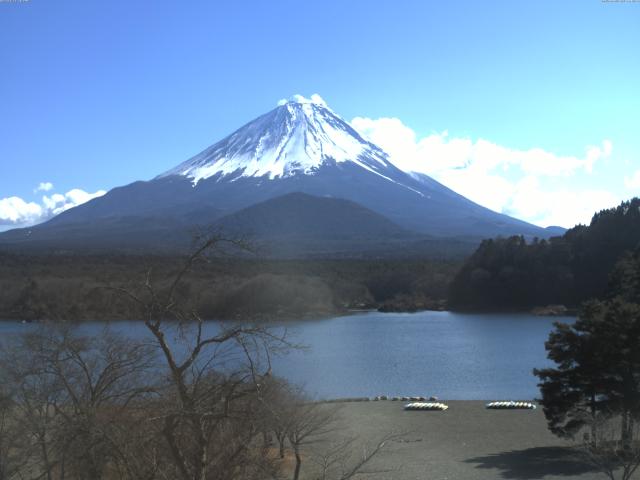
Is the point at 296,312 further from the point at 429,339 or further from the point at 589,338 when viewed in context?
the point at 589,338

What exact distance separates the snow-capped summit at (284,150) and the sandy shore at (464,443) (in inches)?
3610

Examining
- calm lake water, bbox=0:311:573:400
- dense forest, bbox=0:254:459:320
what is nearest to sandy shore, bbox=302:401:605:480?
calm lake water, bbox=0:311:573:400

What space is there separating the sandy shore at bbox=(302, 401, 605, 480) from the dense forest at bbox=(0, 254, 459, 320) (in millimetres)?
8491

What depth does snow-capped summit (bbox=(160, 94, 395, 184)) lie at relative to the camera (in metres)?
109

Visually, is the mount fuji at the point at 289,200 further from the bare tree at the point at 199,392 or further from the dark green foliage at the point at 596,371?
the bare tree at the point at 199,392

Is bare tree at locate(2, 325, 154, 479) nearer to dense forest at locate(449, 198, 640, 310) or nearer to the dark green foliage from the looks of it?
the dark green foliage

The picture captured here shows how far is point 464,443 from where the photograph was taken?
43.4 ft

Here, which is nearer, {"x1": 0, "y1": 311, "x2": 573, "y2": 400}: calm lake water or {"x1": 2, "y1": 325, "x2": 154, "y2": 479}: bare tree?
{"x1": 2, "y1": 325, "x2": 154, "y2": 479}: bare tree

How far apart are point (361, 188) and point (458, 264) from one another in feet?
146

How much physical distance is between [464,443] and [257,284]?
27522mm

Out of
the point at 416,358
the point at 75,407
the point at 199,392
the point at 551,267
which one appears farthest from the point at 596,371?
the point at 551,267

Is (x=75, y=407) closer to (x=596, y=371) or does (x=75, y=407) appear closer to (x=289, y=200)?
(x=596, y=371)

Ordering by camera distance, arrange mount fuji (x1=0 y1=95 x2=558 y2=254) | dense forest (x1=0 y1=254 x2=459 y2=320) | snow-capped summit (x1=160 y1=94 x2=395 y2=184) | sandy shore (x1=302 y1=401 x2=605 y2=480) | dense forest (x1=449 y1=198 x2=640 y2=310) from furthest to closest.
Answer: snow-capped summit (x1=160 y1=94 x2=395 y2=184) → mount fuji (x1=0 y1=95 x2=558 y2=254) → dense forest (x1=449 y1=198 x2=640 y2=310) → dense forest (x1=0 y1=254 x2=459 y2=320) → sandy shore (x1=302 y1=401 x2=605 y2=480)

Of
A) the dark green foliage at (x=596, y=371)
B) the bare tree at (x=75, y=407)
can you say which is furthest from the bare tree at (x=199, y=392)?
the dark green foliage at (x=596, y=371)
